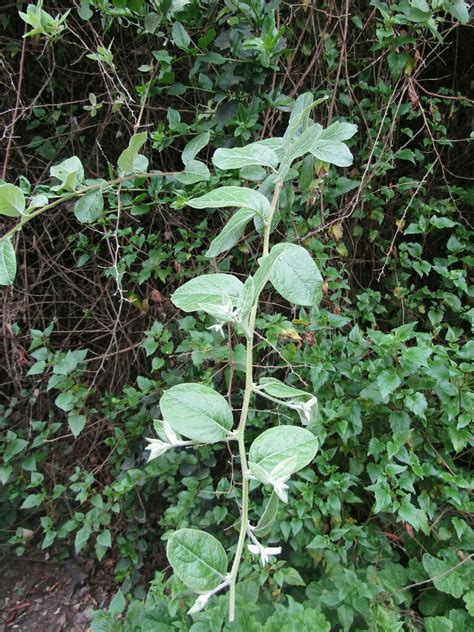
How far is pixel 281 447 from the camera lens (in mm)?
400

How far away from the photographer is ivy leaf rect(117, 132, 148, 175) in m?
0.65

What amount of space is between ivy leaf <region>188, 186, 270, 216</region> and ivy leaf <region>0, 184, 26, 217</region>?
221 mm

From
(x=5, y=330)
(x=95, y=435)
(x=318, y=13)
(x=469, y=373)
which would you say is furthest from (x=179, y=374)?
(x=318, y=13)

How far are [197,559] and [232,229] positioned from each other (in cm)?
35

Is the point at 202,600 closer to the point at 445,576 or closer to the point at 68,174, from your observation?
the point at 68,174

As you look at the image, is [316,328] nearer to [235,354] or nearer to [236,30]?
[235,354]

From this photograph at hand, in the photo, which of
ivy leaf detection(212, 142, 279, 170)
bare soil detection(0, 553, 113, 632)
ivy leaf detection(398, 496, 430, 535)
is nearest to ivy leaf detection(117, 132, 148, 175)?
ivy leaf detection(212, 142, 279, 170)

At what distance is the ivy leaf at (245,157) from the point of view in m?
0.58

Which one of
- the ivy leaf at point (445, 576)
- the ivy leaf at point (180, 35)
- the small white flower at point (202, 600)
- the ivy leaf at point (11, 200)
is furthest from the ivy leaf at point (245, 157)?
the ivy leaf at point (445, 576)

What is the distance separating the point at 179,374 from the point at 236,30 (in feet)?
3.00

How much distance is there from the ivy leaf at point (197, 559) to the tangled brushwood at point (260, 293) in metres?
0.17

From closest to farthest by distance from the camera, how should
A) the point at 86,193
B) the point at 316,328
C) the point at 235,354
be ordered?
the point at 86,193
the point at 235,354
the point at 316,328

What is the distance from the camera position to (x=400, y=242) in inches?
62.0

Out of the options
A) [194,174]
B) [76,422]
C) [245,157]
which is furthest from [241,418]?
[76,422]
